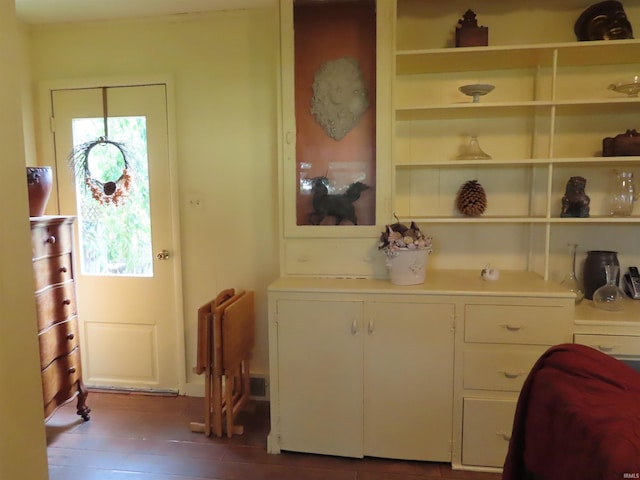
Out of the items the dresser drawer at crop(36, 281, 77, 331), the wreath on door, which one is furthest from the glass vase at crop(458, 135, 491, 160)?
the dresser drawer at crop(36, 281, 77, 331)

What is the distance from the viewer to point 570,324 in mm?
1974

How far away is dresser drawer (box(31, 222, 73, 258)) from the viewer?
7.08 feet

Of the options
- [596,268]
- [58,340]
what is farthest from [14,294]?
[596,268]

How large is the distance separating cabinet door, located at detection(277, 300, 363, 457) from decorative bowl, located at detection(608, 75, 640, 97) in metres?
1.73

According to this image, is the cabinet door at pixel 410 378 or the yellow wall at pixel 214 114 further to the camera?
the yellow wall at pixel 214 114

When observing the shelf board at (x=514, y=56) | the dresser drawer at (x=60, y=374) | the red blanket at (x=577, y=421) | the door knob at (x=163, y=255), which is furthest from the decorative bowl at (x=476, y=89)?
the dresser drawer at (x=60, y=374)

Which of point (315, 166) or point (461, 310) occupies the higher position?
point (315, 166)

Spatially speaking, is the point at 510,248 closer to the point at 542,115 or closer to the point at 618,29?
the point at 542,115

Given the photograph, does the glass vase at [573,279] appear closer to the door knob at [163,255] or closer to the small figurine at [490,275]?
the small figurine at [490,275]

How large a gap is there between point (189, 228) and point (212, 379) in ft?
3.20

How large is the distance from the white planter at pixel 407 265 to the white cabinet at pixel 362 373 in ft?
0.38

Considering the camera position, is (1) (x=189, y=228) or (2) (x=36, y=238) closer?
(2) (x=36, y=238)

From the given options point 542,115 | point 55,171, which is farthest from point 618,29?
point 55,171

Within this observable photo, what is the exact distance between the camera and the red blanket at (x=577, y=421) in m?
0.78
